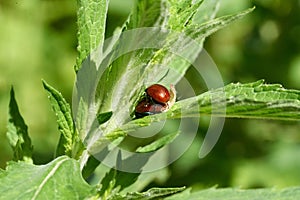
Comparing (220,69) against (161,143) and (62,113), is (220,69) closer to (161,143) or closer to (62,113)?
(161,143)

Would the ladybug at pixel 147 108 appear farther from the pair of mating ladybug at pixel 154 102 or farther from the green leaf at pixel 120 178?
the green leaf at pixel 120 178

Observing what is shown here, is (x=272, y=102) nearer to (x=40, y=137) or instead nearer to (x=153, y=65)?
(x=153, y=65)

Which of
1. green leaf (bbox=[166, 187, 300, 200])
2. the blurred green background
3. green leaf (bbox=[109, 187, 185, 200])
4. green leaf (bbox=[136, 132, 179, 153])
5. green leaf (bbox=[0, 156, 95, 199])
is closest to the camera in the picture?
green leaf (bbox=[0, 156, 95, 199])

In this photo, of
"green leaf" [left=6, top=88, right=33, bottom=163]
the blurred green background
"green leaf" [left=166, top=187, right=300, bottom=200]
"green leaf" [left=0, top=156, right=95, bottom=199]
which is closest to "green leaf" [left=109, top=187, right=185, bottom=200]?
"green leaf" [left=0, top=156, right=95, bottom=199]

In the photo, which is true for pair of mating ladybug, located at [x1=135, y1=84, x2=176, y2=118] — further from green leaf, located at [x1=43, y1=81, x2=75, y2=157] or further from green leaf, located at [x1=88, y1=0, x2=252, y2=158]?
green leaf, located at [x1=43, y1=81, x2=75, y2=157]

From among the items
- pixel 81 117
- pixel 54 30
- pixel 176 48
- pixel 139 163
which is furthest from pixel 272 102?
pixel 54 30
